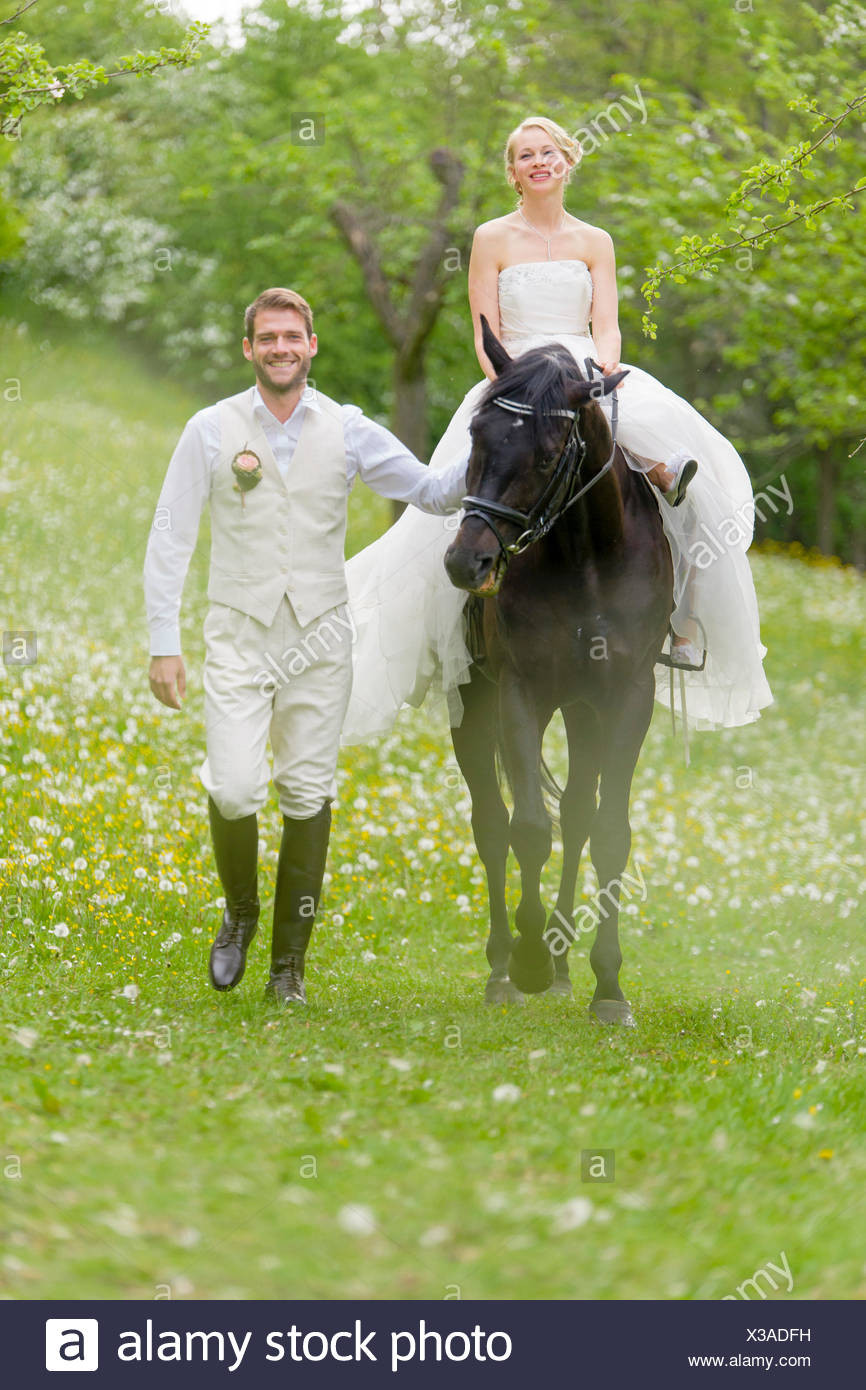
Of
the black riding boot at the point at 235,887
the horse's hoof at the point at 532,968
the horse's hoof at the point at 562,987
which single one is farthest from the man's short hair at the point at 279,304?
the horse's hoof at the point at 562,987

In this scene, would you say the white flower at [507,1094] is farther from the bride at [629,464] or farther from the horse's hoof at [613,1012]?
the bride at [629,464]

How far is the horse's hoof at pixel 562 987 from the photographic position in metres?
7.95

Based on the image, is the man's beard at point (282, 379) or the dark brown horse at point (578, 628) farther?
the man's beard at point (282, 379)

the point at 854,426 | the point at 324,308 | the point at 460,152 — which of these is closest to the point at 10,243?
the point at 324,308

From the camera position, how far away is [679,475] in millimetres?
6793

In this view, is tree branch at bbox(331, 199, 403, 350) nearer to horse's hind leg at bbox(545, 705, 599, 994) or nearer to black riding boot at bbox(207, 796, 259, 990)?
horse's hind leg at bbox(545, 705, 599, 994)

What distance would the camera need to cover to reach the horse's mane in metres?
5.84

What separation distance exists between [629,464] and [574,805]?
5.88 feet

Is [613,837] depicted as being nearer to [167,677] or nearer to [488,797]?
[488,797]

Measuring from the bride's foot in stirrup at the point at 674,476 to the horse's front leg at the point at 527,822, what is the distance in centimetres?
120

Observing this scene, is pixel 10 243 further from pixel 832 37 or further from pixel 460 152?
pixel 832 37

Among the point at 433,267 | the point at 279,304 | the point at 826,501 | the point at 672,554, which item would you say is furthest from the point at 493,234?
the point at 826,501

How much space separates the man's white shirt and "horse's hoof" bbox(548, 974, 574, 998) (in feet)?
9.38

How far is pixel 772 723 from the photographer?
18547mm
